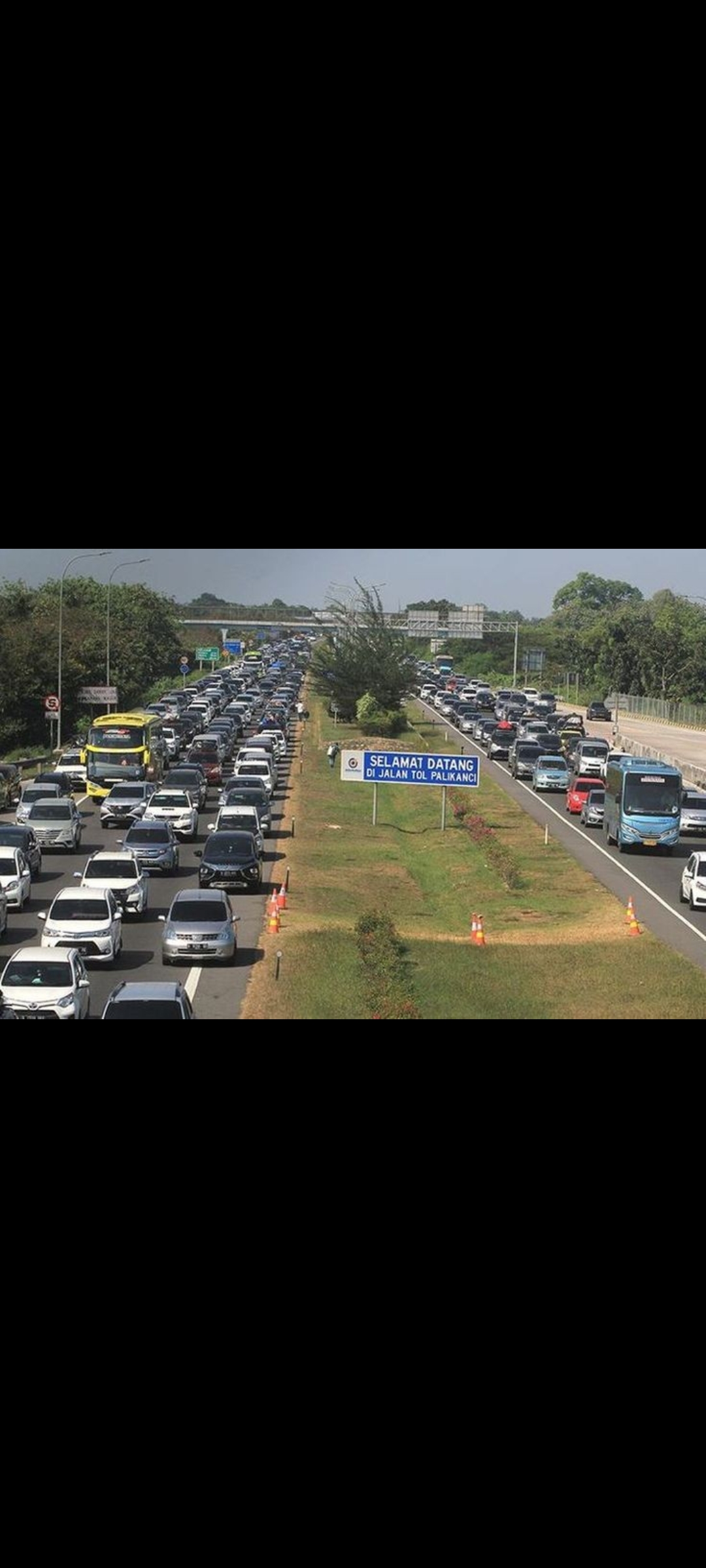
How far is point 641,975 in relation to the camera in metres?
20.1

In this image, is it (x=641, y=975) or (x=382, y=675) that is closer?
(x=641, y=975)

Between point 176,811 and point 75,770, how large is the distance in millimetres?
7308

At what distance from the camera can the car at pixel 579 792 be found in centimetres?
3631

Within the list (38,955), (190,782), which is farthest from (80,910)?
(190,782)

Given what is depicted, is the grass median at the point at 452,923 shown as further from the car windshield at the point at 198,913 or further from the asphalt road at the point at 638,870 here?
the car windshield at the point at 198,913

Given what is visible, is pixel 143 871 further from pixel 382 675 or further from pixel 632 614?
pixel 632 614

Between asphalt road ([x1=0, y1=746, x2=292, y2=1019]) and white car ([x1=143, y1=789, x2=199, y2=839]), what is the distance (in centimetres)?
28

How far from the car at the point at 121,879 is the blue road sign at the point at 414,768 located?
4.06 meters

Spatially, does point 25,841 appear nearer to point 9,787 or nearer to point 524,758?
point 9,787

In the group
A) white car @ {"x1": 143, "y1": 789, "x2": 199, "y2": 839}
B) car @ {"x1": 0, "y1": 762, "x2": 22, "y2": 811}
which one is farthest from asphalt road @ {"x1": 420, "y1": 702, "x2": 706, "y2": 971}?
car @ {"x1": 0, "y1": 762, "x2": 22, "y2": 811}

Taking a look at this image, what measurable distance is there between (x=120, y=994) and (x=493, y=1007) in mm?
5478

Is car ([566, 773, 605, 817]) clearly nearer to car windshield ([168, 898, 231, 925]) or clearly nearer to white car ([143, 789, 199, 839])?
white car ([143, 789, 199, 839])

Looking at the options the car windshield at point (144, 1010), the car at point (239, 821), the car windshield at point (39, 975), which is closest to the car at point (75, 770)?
the car at point (239, 821)
